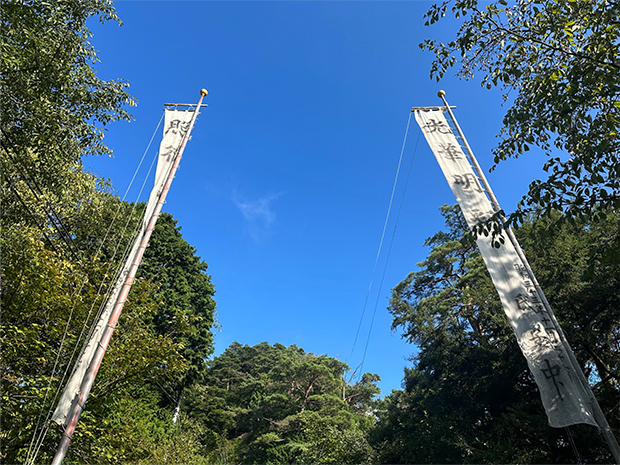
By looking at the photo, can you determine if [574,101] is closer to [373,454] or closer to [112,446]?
[112,446]

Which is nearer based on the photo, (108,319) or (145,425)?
(108,319)

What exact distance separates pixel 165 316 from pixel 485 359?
13.9 metres

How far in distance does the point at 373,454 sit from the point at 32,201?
15.2m

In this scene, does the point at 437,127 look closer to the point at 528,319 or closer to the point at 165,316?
the point at 528,319

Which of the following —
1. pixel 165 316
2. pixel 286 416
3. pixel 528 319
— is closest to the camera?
pixel 528 319

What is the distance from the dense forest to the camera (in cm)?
651

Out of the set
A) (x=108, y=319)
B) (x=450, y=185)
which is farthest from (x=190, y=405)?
(x=450, y=185)

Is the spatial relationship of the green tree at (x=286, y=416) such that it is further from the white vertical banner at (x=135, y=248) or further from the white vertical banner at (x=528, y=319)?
the white vertical banner at (x=135, y=248)

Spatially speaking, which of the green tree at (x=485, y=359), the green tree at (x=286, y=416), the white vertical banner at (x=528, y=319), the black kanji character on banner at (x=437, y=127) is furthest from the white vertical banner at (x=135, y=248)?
the green tree at (x=286, y=416)

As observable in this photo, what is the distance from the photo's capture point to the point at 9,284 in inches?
280

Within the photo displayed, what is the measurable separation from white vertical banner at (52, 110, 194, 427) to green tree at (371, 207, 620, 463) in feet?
23.4

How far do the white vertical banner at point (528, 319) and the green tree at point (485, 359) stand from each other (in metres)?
1.55

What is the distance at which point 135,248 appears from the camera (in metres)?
5.75

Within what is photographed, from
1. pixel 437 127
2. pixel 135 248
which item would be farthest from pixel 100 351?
pixel 437 127
